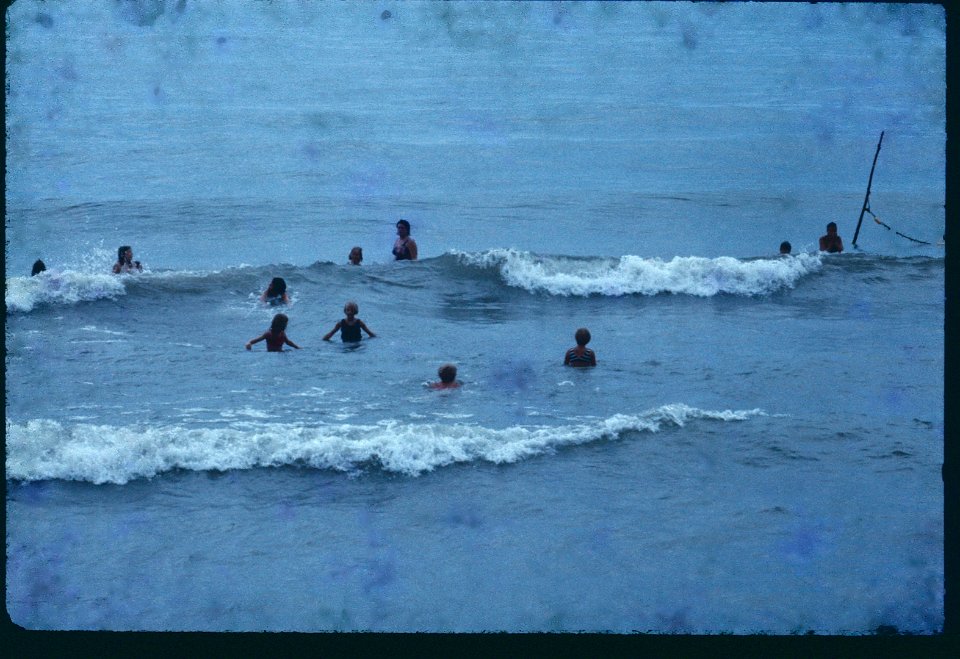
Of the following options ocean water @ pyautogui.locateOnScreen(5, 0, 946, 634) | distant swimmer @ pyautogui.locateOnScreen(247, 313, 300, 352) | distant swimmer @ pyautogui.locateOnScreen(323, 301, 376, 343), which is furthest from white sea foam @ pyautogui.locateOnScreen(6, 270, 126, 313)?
distant swimmer @ pyautogui.locateOnScreen(323, 301, 376, 343)

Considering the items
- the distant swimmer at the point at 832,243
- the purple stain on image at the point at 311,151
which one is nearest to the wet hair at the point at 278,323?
the distant swimmer at the point at 832,243

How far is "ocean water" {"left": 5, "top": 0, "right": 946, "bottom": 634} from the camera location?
20.5ft

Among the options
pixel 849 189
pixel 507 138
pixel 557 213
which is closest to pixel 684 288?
pixel 557 213

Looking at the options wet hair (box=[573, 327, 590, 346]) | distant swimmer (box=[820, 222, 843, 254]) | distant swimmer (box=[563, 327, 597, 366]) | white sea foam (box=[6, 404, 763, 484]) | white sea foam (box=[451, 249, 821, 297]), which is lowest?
white sea foam (box=[6, 404, 763, 484])

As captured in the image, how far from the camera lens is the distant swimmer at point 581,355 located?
10.5 m

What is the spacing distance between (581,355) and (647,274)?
4.18 m

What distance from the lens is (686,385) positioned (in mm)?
9875

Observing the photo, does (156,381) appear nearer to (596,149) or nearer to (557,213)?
(557,213)

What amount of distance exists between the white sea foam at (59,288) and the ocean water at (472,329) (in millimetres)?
54

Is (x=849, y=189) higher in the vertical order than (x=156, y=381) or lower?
higher

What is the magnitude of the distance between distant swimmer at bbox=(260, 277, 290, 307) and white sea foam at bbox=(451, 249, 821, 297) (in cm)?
279

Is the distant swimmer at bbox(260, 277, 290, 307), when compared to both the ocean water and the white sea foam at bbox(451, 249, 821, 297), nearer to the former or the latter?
the ocean water

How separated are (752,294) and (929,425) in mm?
5530

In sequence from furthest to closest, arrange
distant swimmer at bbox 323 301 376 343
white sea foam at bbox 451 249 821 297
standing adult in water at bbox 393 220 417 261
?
standing adult in water at bbox 393 220 417 261
white sea foam at bbox 451 249 821 297
distant swimmer at bbox 323 301 376 343
